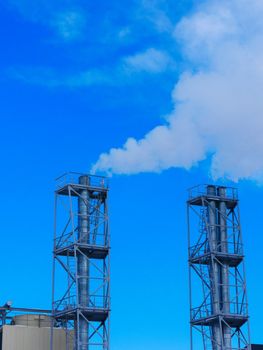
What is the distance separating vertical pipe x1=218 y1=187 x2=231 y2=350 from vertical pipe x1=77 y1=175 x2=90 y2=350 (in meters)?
13.4

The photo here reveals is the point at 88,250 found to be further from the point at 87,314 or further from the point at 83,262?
the point at 87,314


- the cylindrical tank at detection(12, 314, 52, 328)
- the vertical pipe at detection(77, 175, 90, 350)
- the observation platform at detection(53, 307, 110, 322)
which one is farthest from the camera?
the cylindrical tank at detection(12, 314, 52, 328)

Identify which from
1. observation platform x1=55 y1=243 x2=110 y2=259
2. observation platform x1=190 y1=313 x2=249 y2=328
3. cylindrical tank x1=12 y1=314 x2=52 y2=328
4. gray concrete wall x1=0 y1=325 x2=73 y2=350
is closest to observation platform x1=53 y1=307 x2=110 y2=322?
gray concrete wall x1=0 y1=325 x2=73 y2=350

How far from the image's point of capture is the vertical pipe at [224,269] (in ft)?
281

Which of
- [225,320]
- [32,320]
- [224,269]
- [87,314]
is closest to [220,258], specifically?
[224,269]

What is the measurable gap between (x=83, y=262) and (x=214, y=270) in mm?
12931

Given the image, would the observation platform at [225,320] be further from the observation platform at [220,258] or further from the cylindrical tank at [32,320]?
the cylindrical tank at [32,320]

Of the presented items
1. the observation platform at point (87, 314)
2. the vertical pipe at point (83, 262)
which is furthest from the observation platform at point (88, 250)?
the observation platform at point (87, 314)

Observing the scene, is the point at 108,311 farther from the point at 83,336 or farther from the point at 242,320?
the point at 242,320

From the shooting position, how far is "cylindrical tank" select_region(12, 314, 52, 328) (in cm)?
8425

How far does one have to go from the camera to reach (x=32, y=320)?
8481cm

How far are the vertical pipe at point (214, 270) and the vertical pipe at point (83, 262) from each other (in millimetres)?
12360

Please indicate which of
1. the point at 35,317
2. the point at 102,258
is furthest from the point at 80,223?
the point at 35,317

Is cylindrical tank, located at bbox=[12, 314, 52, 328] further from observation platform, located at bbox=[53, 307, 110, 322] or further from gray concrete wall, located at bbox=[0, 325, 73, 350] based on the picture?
observation platform, located at bbox=[53, 307, 110, 322]
